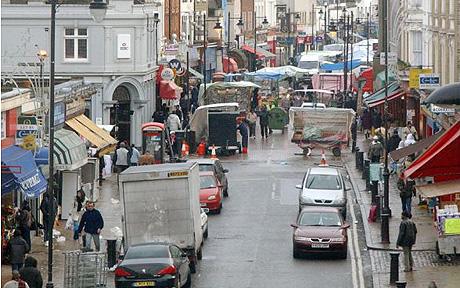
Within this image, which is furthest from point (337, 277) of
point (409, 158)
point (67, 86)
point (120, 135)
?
point (120, 135)

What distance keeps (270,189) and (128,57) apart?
48.9 ft

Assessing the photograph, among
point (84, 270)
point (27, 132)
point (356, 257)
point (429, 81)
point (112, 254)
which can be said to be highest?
point (429, 81)

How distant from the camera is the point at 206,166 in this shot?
45938mm

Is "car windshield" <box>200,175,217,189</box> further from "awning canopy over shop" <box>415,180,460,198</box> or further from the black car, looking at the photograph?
"awning canopy over shop" <box>415,180,460,198</box>

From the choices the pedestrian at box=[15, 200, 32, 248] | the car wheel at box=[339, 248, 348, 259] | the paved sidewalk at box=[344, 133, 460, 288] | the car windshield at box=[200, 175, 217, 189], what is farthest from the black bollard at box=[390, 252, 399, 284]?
the car windshield at box=[200, 175, 217, 189]

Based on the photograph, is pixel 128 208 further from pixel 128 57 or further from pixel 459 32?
pixel 128 57

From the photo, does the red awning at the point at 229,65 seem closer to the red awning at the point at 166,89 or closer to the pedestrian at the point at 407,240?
the red awning at the point at 166,89

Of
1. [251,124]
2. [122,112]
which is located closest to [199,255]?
[122,112]

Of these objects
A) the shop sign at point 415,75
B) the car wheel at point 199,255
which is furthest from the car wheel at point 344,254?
the shop sign at point 415,75

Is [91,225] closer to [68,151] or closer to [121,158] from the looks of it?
[68,151]

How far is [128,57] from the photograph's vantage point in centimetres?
6288

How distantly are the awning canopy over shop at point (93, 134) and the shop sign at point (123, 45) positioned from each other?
36.2ft

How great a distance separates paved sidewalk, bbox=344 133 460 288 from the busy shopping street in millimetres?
87

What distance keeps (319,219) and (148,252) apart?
7.35m
